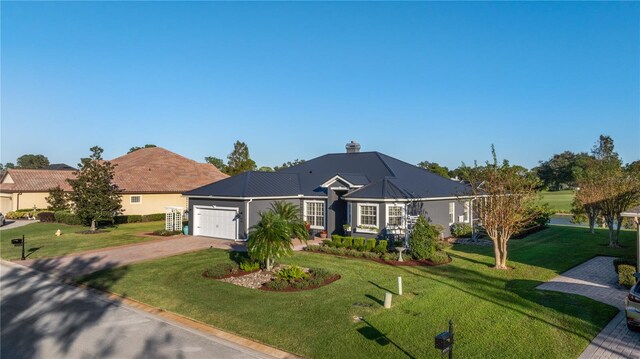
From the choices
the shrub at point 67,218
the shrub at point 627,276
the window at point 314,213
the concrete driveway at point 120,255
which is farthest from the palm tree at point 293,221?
the shrub at point 67,218

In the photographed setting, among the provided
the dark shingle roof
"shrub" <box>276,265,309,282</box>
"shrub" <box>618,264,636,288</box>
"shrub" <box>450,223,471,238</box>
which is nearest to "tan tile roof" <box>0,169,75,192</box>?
the dark shingle roof

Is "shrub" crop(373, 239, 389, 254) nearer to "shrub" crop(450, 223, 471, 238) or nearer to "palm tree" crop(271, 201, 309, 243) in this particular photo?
"palm tree" crop(271, 201, 309, 243)

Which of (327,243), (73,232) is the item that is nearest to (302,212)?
(327,243)

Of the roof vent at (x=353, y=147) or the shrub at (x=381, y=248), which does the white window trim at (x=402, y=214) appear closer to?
the shrub at (x=381, y=248)

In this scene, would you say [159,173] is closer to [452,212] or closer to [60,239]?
[60,239]

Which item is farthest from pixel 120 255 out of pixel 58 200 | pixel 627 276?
pixel 58 200

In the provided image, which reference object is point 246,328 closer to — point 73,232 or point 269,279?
point 269,279
